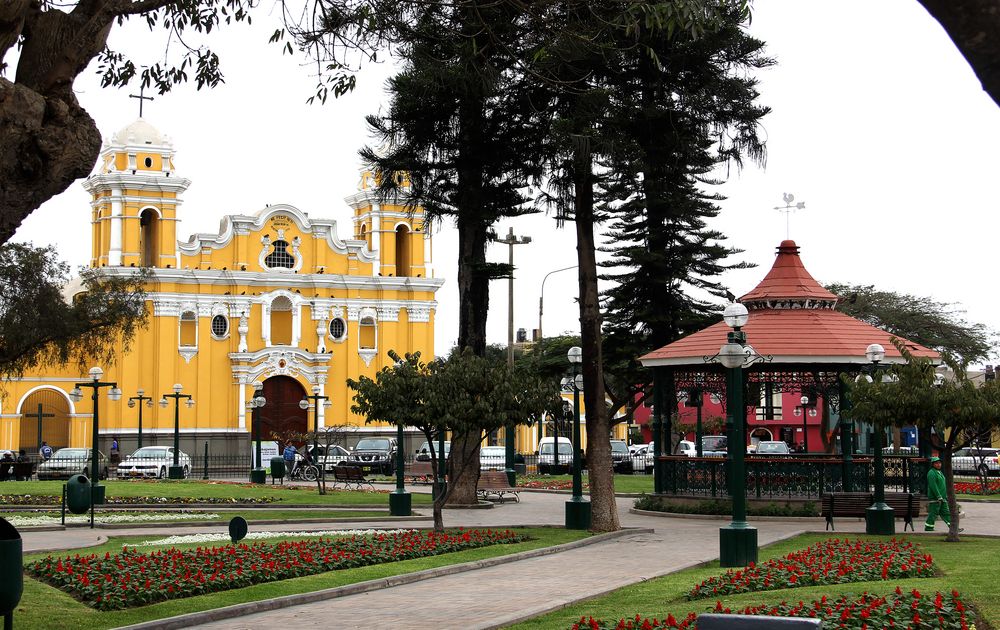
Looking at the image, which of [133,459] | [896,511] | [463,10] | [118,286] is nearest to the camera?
[463,10]

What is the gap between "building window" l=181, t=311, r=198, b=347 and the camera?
58812 millimetres

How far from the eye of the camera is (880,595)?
38.9 ft

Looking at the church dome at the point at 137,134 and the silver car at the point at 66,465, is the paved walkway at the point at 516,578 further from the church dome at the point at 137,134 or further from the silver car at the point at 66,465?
the church dome at the point at 137,134

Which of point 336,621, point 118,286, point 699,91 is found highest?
point 699,91

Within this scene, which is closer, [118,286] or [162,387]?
[118,286]

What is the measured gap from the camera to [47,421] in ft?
182

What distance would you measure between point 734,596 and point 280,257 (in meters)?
51.3

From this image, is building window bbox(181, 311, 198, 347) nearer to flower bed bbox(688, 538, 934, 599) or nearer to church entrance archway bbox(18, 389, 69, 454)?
church entrance archway bbox(18, 389, 69, 454)

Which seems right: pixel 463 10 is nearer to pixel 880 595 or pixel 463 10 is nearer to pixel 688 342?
pixel 880 595

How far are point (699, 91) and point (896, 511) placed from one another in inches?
366

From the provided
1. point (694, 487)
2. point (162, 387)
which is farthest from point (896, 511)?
point (162, 387)

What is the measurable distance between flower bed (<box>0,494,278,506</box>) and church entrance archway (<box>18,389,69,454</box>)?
88.3 ft

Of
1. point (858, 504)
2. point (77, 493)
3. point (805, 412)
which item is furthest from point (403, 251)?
point (858, 504)

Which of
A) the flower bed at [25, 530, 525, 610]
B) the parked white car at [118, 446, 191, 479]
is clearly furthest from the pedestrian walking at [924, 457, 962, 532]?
the parked white car at [118, 446, 191, 479]
